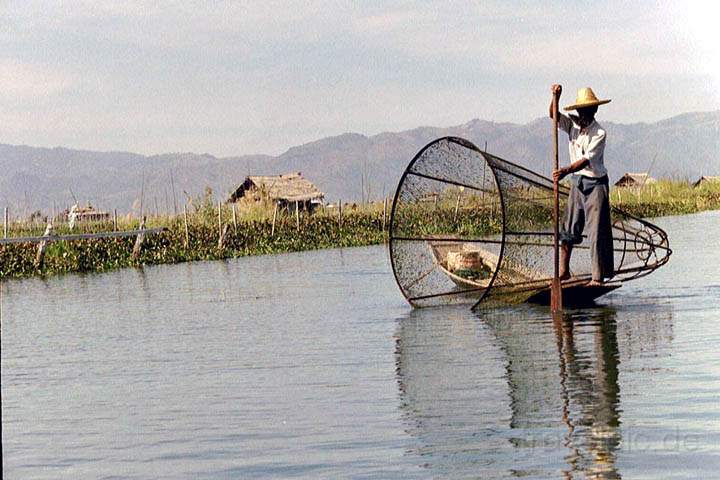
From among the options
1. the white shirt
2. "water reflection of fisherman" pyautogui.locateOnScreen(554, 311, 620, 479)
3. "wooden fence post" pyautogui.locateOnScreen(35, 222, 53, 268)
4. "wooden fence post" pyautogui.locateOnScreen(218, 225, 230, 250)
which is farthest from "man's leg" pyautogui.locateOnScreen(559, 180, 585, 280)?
"wooden fence post" pyautogui.locateOnScreen(218, 225, 230, 250)

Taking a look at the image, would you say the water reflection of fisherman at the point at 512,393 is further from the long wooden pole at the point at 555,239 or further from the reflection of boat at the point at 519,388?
the long wooden pole at the point at 555,239

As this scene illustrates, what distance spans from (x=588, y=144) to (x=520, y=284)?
1857mm

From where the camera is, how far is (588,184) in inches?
463

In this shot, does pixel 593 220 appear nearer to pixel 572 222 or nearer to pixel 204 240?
pixel 572 222

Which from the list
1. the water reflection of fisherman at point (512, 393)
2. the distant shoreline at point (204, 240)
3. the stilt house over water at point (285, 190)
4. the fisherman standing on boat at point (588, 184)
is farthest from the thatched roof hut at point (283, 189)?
the water reflection of fisherman at point (512, 393)

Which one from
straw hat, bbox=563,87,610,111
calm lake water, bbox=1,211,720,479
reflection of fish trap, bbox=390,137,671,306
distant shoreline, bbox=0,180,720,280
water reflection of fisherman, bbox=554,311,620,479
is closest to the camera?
water reflection of fisherman, bbox=554,311,620,479

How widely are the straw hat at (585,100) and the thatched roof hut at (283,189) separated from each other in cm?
3486

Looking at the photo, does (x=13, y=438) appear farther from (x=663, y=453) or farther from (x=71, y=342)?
(x=71, y=342)

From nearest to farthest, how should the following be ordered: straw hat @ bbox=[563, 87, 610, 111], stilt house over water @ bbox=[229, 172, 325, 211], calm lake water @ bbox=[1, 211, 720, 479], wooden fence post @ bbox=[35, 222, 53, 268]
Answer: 1. calm lake water @ bbox=[1, 211, 720, 479]
2. straw hat @ bbox=[563, 87, 610, 111]
3. wooden fence post @ bbox=[35, 222, 53, 268]
4. stilt house over water @ bbox=[229, 172, 325, 211]

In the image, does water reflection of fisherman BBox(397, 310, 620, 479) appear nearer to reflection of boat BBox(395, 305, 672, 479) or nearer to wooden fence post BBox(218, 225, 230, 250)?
reflection of boat BBox(395, 305, 672, 479)

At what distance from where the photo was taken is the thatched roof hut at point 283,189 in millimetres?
47750

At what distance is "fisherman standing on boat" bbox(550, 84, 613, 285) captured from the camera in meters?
11.5

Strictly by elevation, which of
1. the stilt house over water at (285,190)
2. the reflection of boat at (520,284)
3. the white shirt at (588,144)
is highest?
the stilt house over water at (285,190)

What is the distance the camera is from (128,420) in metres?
7.61
